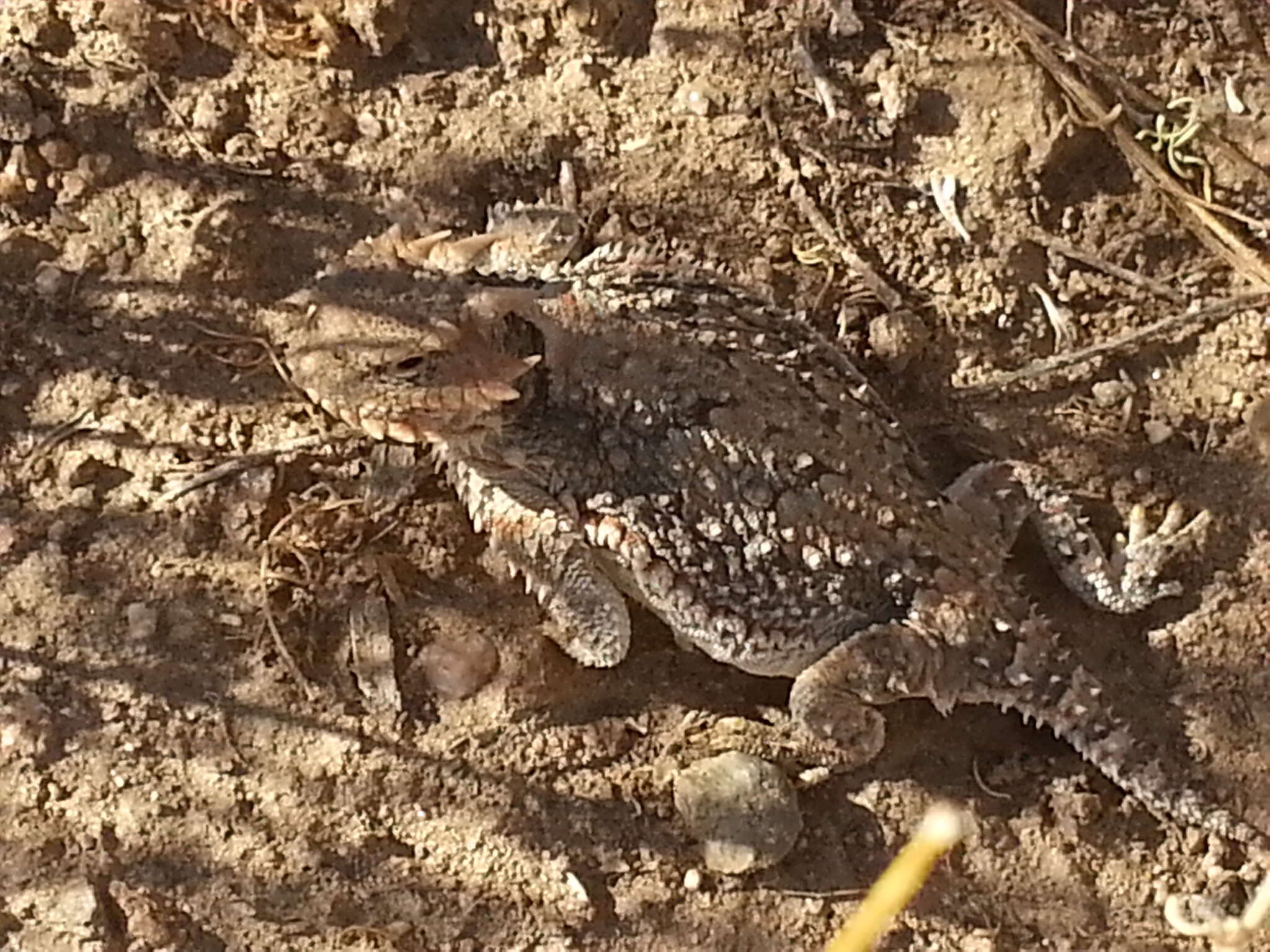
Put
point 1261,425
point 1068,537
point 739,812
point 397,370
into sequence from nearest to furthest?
point 397,370 < point 739,812 < point 1068,537 < point 1261,425

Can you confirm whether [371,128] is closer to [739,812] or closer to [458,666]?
[458,666]

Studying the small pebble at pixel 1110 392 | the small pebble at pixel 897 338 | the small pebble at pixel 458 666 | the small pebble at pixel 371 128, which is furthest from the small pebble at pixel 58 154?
the small pebble at pixel 1110 392

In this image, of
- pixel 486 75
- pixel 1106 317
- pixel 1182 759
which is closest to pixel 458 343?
pixel 486 75

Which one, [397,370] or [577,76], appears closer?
[397,370]

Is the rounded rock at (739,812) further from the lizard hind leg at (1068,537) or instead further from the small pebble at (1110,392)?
the small pebble at (1110,392)

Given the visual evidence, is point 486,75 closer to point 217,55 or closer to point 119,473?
point 217,55

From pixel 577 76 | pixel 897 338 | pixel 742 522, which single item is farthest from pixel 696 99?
pixel 742 522
